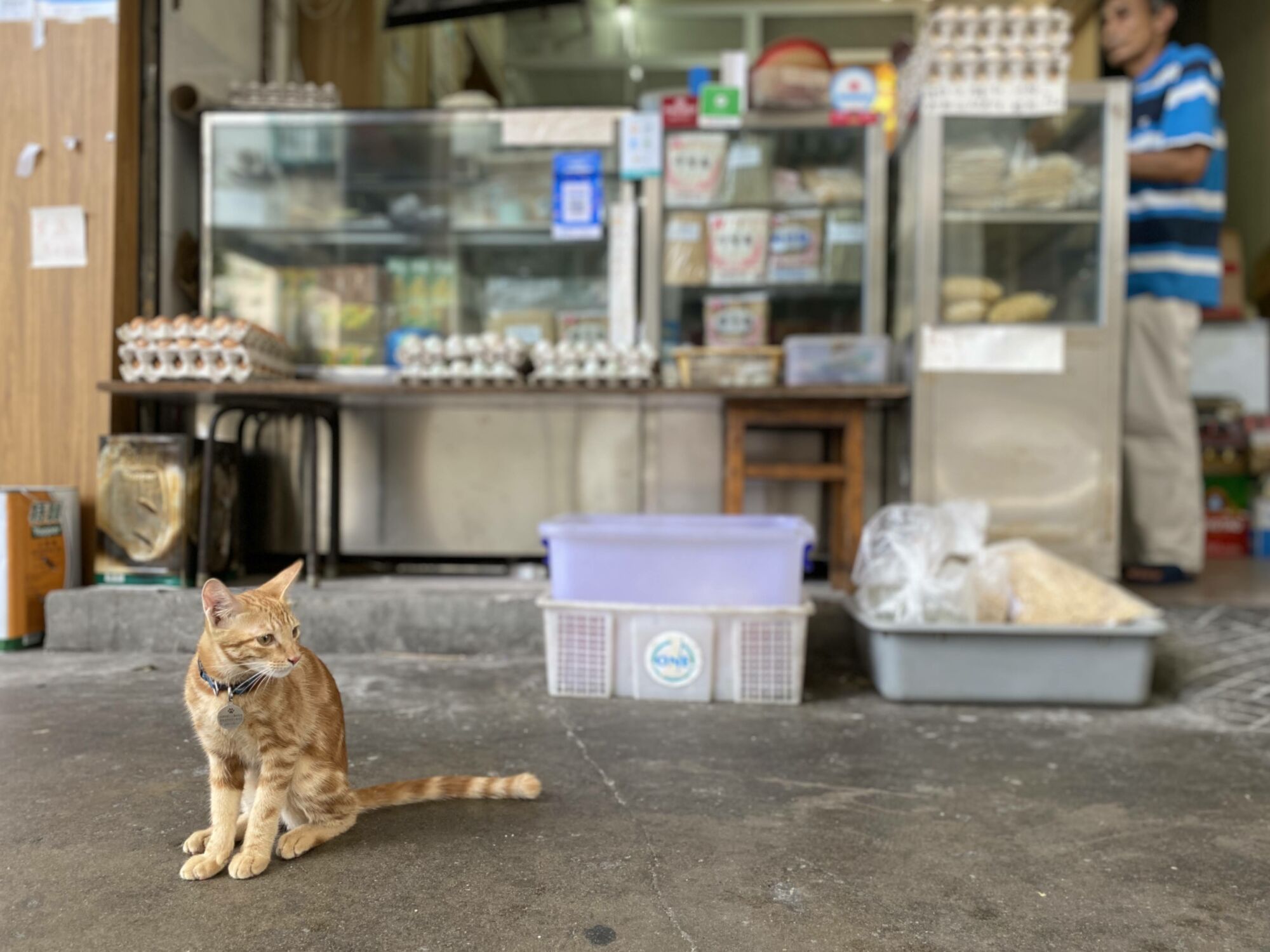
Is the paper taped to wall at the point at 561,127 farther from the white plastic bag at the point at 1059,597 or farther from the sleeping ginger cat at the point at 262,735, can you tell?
the sleeping ginger cat at the point at 262,735

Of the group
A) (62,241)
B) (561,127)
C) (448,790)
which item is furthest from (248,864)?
(561,127)

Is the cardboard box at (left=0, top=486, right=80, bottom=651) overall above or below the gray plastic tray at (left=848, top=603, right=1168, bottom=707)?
above

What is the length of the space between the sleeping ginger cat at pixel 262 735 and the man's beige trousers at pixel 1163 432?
3.43m

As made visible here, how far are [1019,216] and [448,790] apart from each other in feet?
10.3

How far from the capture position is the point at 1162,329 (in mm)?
3691

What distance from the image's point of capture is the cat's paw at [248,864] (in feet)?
4.64

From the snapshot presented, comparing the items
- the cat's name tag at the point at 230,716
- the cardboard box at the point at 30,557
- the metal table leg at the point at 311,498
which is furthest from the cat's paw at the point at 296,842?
the cardboard box at the point at 30,557

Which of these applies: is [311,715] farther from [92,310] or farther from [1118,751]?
[92,310]

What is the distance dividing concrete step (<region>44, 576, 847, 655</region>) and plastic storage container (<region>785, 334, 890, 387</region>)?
84 cm

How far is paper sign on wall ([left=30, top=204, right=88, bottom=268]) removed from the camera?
3.42 m

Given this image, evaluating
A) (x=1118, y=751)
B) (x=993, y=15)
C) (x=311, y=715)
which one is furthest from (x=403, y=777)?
(x=993, y=15)

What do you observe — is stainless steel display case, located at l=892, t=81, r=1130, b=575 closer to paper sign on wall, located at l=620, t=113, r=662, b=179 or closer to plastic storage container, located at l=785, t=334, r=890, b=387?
plastic storage container, located at l=785, t=334, r=890, b=387

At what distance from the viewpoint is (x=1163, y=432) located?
3.76 m

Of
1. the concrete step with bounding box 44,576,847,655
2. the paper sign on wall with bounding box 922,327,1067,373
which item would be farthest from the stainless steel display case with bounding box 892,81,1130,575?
the concrete step with bounding box 44,576,847,655
